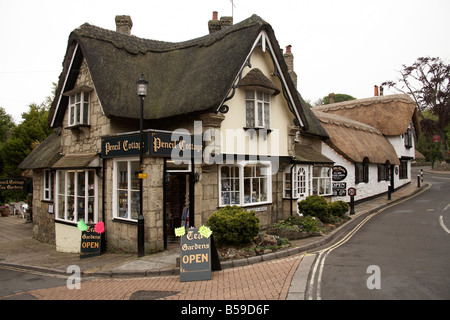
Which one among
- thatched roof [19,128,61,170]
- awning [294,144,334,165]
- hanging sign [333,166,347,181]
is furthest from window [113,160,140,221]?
hanging sign [333,166,347,181]

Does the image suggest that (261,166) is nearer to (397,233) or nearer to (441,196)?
(397,233)

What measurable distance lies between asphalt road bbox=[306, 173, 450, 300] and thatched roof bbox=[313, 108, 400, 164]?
26.9 feet

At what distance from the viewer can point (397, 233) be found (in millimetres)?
12695

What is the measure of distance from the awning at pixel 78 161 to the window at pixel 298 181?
27.4ft

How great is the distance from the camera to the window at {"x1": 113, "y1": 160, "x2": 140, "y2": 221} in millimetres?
11562

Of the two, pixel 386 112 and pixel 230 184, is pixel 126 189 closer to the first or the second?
pixel 230 184

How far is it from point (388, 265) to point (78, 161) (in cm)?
1145

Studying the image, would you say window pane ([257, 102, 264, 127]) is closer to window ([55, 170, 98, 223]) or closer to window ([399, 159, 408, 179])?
window ([55, 170, 98, 223])

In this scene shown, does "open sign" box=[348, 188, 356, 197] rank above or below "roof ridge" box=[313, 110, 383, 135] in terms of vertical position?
below

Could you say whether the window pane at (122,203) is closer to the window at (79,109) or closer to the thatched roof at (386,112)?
the window at (79,109)

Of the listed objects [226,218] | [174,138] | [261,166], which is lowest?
[226,218]
